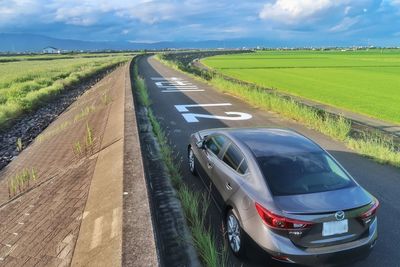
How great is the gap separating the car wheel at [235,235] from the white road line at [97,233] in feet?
5.42

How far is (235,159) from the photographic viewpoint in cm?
569

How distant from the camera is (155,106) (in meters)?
18.4

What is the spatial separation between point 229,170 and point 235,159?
18 cm

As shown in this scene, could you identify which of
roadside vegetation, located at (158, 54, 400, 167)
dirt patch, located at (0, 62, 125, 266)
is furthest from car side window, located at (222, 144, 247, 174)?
roadside vegetation, located at (158, 54, 400, 167)

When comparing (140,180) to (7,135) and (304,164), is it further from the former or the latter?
(7,135)

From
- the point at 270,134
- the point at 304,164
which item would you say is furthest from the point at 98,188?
the point at 304,164

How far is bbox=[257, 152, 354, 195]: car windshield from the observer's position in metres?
4.80

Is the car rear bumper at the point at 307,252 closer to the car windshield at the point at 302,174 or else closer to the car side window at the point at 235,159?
the car windshield at the point at 302,174

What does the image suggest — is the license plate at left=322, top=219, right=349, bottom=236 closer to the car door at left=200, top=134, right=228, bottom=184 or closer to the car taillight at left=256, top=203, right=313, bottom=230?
the car taillight at left=256, top=203, right=313, bottom=230

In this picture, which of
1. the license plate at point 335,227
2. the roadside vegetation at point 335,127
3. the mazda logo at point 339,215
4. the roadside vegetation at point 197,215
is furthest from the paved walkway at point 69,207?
the roadside vegetation at point 335,127

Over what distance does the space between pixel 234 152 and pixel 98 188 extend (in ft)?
8.63

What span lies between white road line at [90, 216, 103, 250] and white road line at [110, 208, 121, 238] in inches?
7.7

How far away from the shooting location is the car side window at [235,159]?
17.7 feet

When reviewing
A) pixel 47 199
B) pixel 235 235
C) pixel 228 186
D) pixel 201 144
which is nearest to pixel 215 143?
pixel 201 144
